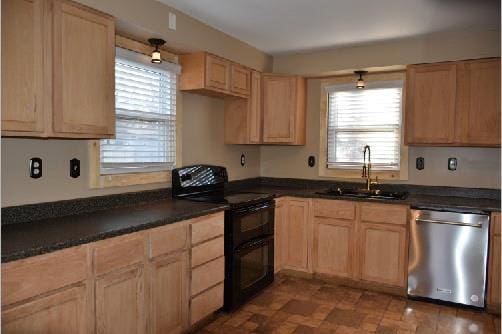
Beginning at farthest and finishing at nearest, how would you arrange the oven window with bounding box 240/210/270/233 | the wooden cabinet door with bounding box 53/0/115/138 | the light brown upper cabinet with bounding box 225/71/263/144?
the light brown upper cabinet with bounding box 225/71/263/144, the oven window with bounding box 240/210/270/233, the wooden cabinet door with bounding box 53/0/115/138

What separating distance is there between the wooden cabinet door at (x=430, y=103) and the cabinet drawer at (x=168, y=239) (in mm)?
2422

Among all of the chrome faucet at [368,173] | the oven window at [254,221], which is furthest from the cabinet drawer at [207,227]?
the chrome faucet at [368,173]

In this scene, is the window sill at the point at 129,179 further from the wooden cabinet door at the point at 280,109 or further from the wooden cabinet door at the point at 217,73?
the wooden cabinet door at the point at 280,109

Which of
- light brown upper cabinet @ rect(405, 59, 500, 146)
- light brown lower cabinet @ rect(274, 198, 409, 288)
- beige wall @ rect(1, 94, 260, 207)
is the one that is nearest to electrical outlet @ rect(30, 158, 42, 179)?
beige wall @ rect(1, 94, 260, 207)

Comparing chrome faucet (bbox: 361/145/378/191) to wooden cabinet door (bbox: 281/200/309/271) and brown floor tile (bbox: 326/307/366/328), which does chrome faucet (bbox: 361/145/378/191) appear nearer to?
wooden cabinet door (bbox: 281/200/309/271)

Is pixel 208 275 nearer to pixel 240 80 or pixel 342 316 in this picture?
pixel 342 316

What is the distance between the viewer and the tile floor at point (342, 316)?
9.83 feet

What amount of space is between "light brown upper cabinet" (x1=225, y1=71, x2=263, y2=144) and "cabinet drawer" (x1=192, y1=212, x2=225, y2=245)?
4.34ft

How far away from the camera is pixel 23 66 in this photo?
2.02 meters

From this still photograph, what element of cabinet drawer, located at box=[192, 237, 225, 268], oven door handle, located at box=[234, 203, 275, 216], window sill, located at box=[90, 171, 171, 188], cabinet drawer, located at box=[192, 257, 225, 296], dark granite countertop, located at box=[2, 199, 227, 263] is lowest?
cabinet drawer, located at box=[192, 257, 225, 296]

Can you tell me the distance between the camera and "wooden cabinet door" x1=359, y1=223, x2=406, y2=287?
11.9 feet

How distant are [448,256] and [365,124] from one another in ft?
5.45

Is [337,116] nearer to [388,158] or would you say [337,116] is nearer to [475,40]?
[388,158]

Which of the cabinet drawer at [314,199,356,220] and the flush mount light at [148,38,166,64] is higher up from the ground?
the flush mount light at [148,38,166,64]
